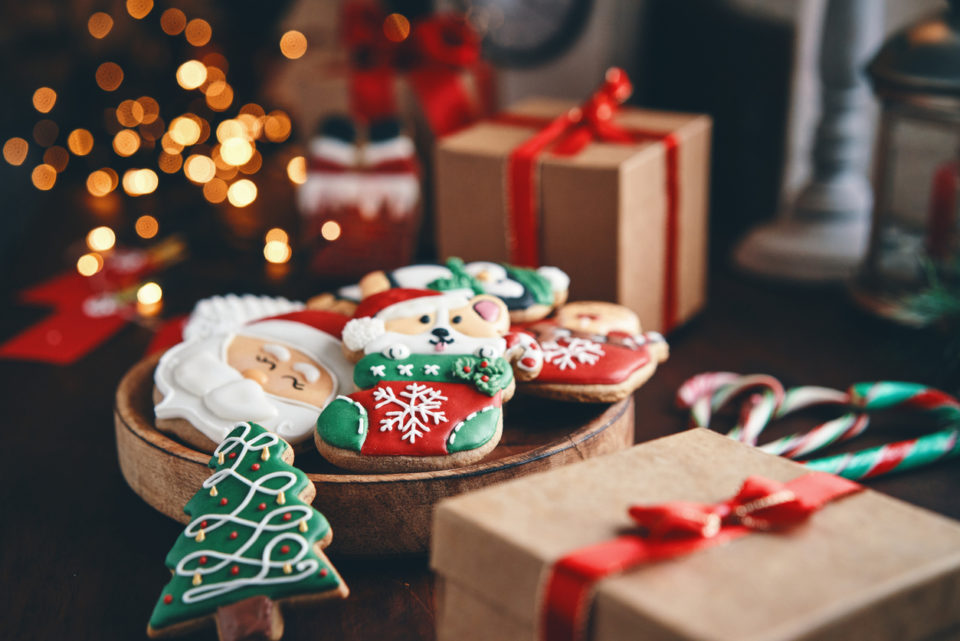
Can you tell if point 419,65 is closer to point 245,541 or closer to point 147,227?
point 147,227

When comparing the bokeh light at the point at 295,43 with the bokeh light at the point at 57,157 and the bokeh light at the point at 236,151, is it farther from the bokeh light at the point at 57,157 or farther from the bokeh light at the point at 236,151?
the bokeh light at the point at 57,157

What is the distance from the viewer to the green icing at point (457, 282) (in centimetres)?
114

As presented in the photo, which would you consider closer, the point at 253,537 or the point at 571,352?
the point at 253,537

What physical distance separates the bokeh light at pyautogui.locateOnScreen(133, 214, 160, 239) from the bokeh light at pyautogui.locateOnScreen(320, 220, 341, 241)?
0.52 m

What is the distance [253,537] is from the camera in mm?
840

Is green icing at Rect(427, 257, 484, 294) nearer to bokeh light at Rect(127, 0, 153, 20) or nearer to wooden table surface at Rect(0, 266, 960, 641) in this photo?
wooden table surface at Rect(0, 266, 960, 641)

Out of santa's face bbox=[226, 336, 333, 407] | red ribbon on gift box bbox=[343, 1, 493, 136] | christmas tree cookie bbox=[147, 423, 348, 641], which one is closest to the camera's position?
christmas tree cookie bbox=[147, 423, 348, 641]

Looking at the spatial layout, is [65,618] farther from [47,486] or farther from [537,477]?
[537,477]

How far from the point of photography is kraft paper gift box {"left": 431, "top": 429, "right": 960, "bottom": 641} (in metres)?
0.63

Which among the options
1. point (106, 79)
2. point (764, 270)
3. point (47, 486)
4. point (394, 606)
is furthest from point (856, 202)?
point (106, 79)

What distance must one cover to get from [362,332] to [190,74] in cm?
167

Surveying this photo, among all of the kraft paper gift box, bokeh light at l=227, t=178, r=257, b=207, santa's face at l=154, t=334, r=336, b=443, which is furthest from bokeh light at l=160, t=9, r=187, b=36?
the kraft paper gift box

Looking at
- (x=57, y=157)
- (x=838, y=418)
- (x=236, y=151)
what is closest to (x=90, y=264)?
(x=236, y=151)

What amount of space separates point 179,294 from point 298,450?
0.91 metres
